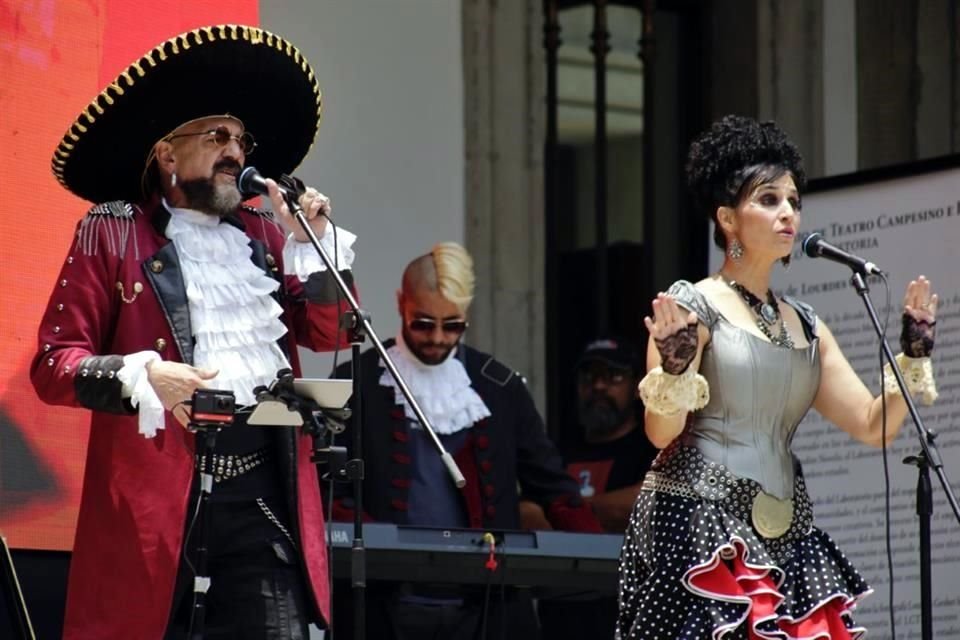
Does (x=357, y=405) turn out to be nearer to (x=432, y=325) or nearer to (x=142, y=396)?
(x=142, y=396)

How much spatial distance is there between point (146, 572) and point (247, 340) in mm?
591

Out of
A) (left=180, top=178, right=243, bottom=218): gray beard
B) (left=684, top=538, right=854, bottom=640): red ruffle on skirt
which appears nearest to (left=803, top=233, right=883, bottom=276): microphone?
(left=684, top=538, right=854, bottom=640): red ruffle on skirt

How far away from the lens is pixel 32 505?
5.94 m

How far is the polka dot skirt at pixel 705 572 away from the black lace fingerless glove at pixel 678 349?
14.1 inches

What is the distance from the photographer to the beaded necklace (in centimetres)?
527

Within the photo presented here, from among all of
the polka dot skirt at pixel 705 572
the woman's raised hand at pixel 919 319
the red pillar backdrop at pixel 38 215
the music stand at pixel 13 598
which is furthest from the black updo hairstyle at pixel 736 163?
the music stand at pixel 13 598

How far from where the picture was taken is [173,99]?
16.8 ft

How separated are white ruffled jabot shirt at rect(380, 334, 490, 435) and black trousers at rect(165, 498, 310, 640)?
2.15 m

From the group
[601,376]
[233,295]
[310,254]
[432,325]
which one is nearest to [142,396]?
[233,295]

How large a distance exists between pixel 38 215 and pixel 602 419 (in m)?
2.98

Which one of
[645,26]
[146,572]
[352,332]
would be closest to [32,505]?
[146,572]

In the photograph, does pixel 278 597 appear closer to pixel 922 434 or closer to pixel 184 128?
pixel 184 128

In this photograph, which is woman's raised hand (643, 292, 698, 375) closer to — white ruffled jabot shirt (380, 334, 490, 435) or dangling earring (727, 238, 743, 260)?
dangling earring (727, 238, 743, 260)

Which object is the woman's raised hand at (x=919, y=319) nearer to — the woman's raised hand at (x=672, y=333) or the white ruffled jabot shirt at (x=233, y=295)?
the woman's raised hand at (x=672, y=333)
